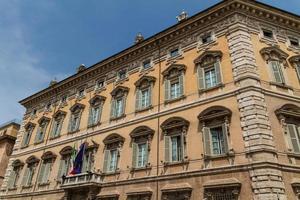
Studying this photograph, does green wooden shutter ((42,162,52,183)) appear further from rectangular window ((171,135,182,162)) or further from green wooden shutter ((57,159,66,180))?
rectangular window ((171,135,182,162))

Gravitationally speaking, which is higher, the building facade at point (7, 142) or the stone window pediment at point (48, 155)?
the building facade at point (7, 142)

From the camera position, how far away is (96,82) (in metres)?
22.5

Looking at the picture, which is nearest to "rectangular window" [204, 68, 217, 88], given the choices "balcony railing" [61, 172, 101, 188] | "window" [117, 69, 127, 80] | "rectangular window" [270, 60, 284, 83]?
"rectangular window" [270, 60, 284, 83]

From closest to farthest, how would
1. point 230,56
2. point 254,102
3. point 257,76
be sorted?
point 254,102 < point 257,76 < point 230,56

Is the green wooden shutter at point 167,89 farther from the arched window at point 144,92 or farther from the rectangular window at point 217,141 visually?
the rectangular window at point 217,141

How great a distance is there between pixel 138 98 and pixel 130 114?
47.3 inches

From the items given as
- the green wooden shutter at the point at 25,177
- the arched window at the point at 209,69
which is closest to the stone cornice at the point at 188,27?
the arched window at the point at 209,69

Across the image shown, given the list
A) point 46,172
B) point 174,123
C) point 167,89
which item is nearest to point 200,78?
point 167,89

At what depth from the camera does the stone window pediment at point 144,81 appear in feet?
59.8

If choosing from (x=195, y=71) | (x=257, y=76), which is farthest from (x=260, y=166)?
(x=195, y=71)

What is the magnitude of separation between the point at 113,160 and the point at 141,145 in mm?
2364

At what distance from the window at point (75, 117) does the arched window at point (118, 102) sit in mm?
3647

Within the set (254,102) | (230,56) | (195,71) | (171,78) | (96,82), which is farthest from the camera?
(96,82)

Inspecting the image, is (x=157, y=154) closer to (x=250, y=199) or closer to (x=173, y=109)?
(x=173, y=109)
